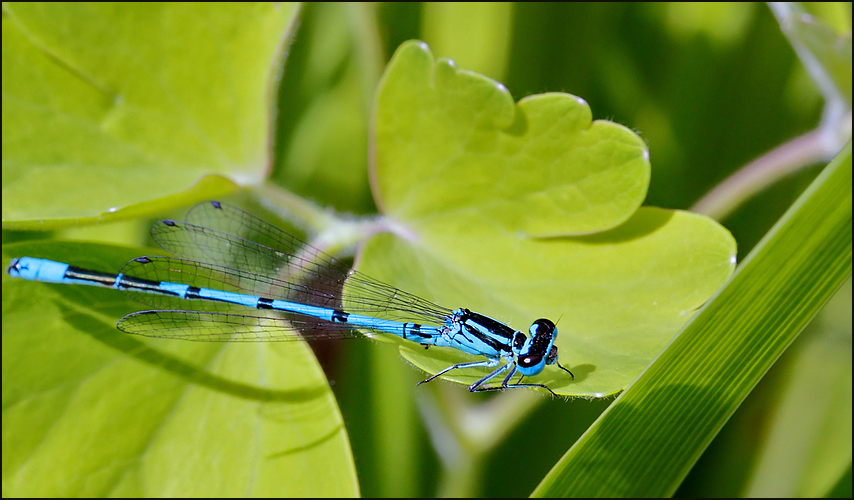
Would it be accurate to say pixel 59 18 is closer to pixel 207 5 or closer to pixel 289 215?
pixel 207 5

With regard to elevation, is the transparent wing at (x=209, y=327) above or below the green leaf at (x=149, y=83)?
below

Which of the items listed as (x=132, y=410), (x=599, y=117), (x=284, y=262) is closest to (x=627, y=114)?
(x=599, y=117)

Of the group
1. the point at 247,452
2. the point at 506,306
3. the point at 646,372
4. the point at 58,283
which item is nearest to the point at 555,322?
the point at 506,306

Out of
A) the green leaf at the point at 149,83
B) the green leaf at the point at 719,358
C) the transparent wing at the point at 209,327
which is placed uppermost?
the green leaf at the point at 149,83

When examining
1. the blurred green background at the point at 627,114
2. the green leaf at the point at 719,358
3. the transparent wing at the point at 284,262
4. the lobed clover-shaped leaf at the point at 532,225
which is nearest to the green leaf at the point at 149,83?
the transparent wing at the point at 284,262

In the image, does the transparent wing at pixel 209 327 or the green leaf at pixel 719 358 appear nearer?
the green leaf at pixel 719 358

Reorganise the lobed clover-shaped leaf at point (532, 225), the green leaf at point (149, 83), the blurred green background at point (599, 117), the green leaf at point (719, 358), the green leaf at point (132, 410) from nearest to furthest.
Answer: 1. the green leaf at point (719, 358)
2. the lobed clover-shaped leaf at point (532, 225)
3. the green leaf at point (132, 410)
4. the green leaf at point (149, 83)
5. the blurred green background at point (599, 117)

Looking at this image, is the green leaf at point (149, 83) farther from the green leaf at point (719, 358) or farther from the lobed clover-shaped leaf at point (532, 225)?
the green leaf at point (719, 358)

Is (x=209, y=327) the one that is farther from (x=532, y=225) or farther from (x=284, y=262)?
(x=532, y=225)
